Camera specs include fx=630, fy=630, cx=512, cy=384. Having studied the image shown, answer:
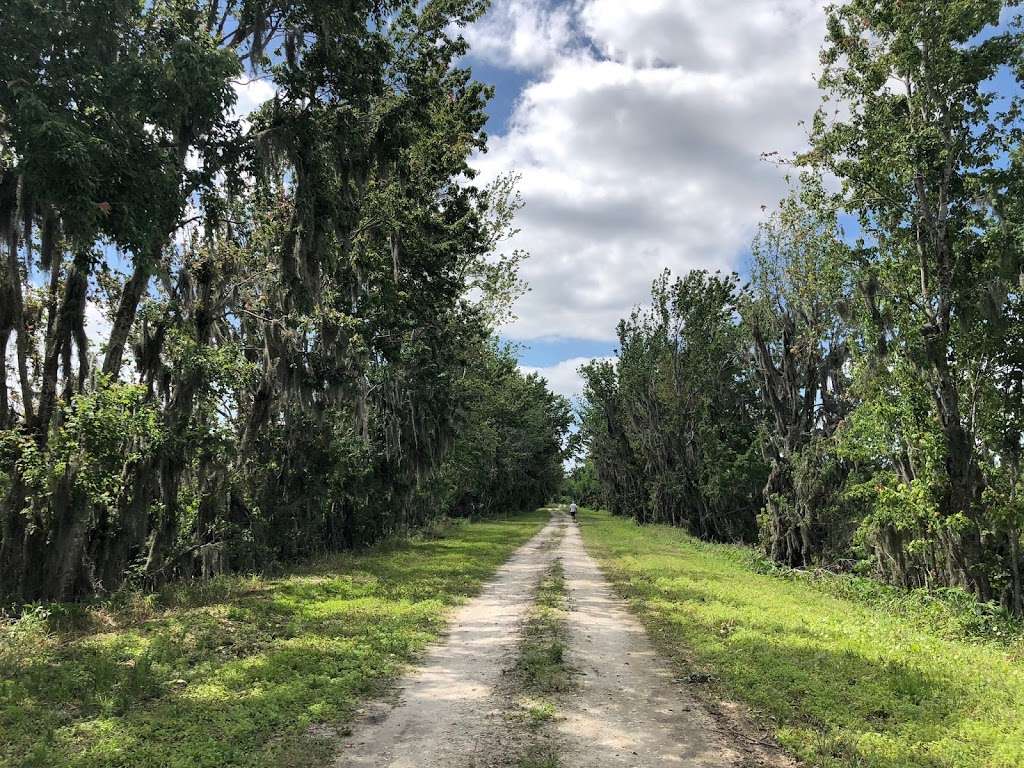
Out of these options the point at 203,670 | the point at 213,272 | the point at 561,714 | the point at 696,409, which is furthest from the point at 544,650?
the point at 696,409

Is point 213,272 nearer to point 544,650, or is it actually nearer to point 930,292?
point 544,650

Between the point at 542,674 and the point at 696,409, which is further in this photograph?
the point at 696,409

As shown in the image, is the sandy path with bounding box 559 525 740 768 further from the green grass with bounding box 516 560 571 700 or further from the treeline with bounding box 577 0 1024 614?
the treeline with bounding box 577 0 1024 614

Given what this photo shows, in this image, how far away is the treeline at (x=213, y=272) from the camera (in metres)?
7.69

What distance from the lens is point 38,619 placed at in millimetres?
9047

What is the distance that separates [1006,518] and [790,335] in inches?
441

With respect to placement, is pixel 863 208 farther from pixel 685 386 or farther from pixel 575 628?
pixel 685 386

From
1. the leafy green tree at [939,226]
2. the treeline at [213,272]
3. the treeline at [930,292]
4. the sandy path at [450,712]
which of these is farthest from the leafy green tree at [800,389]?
the sandy path at [450,712]

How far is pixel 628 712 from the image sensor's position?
20.8 feet

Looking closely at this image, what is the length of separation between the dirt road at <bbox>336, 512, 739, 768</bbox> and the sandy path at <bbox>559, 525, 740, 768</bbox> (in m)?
0.01

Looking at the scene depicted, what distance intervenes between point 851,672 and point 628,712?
128 inches

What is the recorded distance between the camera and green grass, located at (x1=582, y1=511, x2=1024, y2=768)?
563 centimetres

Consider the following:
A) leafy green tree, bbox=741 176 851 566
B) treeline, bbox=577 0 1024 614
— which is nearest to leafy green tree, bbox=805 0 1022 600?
treeline, bbox=577 0 1024 614

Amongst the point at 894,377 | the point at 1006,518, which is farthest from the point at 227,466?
the point at 1006,518
